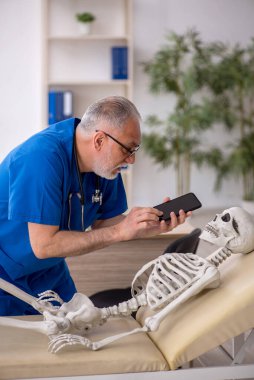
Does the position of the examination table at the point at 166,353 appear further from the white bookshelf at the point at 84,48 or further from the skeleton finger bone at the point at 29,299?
the white bookshelf at the point at 84,48

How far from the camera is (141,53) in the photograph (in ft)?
20.9

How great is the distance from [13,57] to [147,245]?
3.59 meters

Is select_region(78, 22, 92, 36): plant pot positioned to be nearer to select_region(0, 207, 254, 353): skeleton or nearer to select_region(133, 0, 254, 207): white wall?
select_region(133, 0, 254, 207): white wall

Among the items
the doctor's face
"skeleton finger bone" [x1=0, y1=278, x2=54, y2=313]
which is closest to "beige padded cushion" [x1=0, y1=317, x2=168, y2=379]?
"skeleton finger bone" [x1=0, y1=278, x2=54, y2=313]

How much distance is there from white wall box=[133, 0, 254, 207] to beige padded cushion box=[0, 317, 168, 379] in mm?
4768

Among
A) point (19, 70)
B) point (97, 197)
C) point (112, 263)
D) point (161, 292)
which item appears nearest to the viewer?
point (161, 292)

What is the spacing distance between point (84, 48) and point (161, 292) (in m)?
4.82

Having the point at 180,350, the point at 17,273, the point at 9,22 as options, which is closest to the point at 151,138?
the point at 9,22

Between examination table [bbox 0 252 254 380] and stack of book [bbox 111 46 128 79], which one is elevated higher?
stack of book [bbox 111 46 128 79]

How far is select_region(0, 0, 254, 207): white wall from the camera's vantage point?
6.20 meters

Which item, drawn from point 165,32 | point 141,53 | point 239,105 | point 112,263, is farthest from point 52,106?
point 112,263

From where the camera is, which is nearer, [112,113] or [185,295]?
[185,295]

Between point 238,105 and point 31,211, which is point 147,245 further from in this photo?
point 238,105

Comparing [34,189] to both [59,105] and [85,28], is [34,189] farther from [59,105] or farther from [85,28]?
[85,28]
